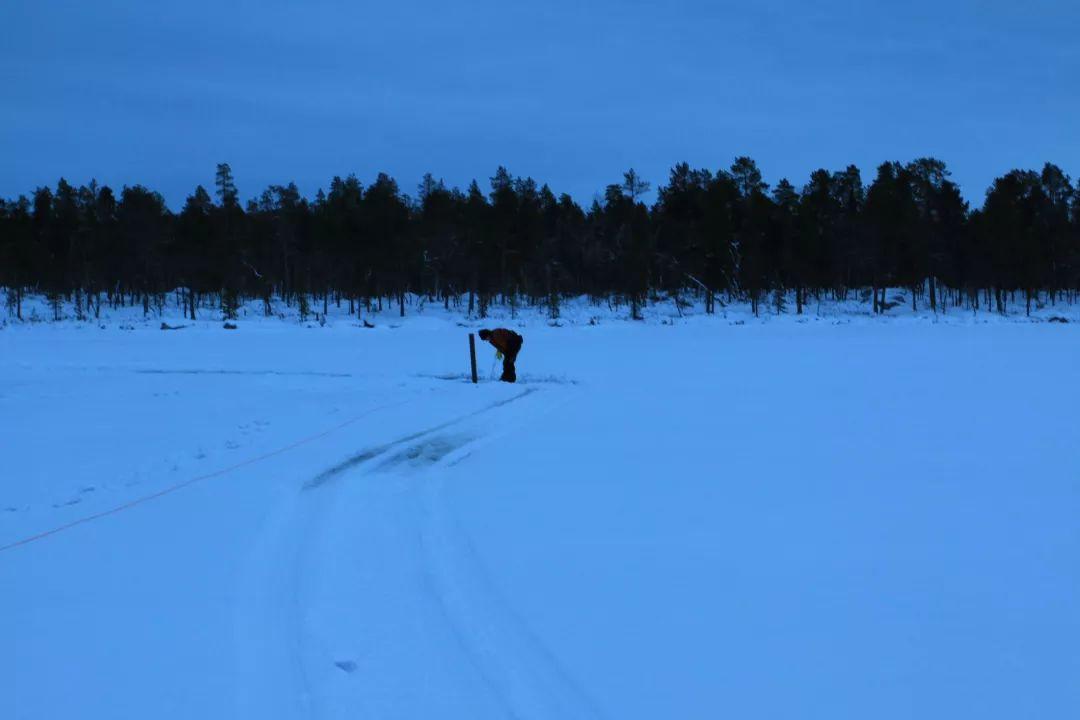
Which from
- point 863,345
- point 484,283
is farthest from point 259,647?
point 484,283

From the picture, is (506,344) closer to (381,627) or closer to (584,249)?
(381,627)

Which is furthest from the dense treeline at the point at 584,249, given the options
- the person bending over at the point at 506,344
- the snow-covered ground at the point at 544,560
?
the snow-covered ground at the point at 544,560

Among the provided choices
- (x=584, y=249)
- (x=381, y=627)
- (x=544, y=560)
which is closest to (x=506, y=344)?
(x=544, y=560)

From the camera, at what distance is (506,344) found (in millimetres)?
14688

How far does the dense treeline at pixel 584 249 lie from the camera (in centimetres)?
5197

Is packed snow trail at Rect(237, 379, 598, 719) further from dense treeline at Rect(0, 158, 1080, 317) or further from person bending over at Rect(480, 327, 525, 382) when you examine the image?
dense treeline at Rect(0, 158, 1080, 317)

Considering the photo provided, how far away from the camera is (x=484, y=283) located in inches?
2101

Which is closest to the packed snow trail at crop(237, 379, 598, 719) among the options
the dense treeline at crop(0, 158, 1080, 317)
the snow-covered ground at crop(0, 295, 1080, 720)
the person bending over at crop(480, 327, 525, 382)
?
the snow-covered ground at crop(0, 295, 1080, 720)

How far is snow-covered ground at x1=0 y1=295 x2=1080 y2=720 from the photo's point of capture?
3293 mm

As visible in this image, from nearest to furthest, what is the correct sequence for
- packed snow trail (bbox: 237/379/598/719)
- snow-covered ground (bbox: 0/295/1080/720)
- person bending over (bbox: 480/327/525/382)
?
packed snow trail (bbox: 237/379/598/719), snow-covered ground (bbox: 0/295/1080/720), person bending over (bbox: 480/327/525/382)

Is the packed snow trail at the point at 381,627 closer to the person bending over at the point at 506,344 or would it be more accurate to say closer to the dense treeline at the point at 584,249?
the person bending over at the point at 506,344

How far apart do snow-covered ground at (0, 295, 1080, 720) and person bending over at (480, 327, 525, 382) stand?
3.26 meters

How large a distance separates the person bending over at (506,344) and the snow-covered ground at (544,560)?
10.7 feet

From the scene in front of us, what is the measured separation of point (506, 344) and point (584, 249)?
47.2 m
